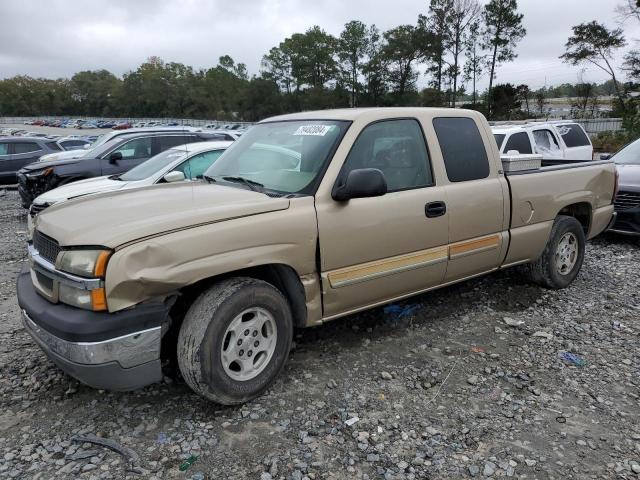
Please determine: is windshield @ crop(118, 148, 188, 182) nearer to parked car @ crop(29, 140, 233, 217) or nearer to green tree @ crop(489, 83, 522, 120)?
parked car @ crop(29, 140, 233, 217)

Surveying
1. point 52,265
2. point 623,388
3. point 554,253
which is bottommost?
point 623,388

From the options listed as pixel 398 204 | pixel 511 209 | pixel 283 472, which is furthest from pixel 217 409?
pixel 511 209

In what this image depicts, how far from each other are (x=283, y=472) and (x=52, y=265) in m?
1.77

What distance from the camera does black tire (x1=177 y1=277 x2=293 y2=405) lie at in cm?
296

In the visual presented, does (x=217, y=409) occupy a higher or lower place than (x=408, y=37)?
lower

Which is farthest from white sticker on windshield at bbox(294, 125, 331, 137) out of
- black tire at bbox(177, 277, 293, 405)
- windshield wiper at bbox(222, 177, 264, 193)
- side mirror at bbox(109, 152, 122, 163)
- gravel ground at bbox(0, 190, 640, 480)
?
side mirror at bbox(109, 152, 122, 163)

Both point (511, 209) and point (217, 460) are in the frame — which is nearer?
point (217, 460)

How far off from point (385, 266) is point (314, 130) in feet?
3.77

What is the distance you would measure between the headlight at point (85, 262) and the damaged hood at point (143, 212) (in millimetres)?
51

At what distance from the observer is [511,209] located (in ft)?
15.1

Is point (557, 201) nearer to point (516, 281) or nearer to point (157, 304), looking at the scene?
point (516, 281)

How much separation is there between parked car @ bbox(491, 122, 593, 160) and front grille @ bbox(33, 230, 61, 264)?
870cm

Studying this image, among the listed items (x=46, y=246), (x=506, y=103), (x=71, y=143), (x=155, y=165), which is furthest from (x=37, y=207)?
(x=506, y=103)

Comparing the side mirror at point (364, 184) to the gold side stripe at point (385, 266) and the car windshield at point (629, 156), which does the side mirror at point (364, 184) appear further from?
the car windshield at point (629, 156)
